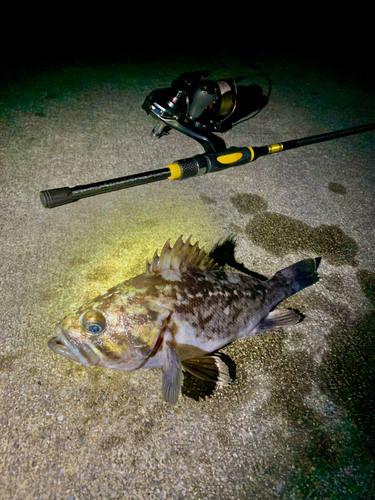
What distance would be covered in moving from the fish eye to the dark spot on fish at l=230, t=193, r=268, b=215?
216 centimetres

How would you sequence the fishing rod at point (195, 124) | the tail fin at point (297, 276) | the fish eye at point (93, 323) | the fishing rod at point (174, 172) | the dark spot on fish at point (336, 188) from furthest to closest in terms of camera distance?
the dark spot on fish at point (336, 188), the fishing rod at point (195, 124), the fishing rod at point (174, 172), the tail fin at point (297, 276), the fish eye at point (93, 323)

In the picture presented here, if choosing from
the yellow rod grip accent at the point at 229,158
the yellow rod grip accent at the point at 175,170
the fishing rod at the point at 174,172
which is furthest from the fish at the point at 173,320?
the yellow rod grip accent at the point at 229,158

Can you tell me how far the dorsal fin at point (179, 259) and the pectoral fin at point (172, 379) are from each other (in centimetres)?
63

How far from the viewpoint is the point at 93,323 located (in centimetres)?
187

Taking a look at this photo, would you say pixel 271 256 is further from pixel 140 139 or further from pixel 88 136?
pixel 88 136

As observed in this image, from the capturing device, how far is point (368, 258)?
10.7 ft

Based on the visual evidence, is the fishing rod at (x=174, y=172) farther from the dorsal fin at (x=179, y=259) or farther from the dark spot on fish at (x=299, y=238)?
the dorsal fin at (x=179, y=259)

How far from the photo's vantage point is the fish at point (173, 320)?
1.89m

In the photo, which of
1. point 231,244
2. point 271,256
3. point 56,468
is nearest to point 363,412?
point 271,256

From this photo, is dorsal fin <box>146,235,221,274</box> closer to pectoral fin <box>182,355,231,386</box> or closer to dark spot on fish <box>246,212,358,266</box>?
→ pectoral fin <box>182,355,231,386</box>

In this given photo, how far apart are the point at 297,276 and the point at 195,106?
2.26 m

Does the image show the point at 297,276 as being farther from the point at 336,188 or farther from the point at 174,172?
the point at 336,188

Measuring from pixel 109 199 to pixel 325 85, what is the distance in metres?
Result: 5.54

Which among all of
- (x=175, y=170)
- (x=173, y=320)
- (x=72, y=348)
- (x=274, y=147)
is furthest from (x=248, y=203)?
(x=72, y=348)
